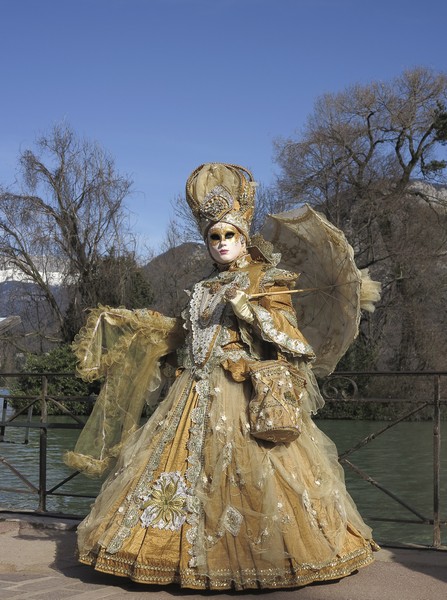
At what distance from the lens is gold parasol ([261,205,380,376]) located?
4445mm

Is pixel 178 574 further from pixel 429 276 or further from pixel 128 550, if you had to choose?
pixel 429 276

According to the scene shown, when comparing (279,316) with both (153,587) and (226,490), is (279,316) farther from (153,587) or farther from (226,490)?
(153,587)

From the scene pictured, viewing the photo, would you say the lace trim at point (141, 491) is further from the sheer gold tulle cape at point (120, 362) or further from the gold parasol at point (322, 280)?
the gold parasol at point (322, 280)

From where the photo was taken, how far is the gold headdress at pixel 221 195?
4.46 m

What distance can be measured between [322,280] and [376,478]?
18.9 ft

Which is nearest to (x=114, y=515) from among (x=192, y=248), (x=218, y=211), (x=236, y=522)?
(x=236, y=522)

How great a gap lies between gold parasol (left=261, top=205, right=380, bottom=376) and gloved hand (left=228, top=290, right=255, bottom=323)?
440 millimetres

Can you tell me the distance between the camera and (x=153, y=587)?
12.9 ft

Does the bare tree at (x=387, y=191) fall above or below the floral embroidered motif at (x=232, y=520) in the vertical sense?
above

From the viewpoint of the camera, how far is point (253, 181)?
4605 millimetres

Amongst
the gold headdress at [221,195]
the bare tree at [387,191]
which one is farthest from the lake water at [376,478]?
the bare tree at [387,191]

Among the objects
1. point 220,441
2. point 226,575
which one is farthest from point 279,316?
point 226,575

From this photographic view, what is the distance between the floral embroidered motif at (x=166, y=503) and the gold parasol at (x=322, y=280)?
1.12m

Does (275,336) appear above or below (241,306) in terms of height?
below
